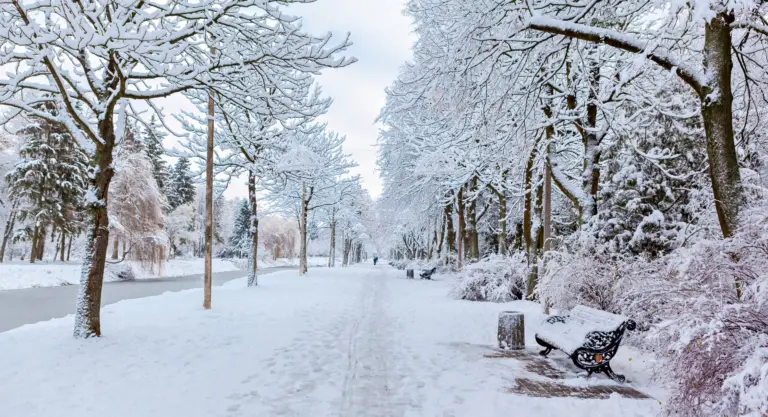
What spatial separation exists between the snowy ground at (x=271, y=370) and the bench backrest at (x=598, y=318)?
73 centimetres

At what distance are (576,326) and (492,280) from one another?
7.41 metres

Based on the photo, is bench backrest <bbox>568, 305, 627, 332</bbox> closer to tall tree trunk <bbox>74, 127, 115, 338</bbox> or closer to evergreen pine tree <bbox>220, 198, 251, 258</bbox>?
tall tree trunk <bbox>74, 127, 115, 338</bbox>

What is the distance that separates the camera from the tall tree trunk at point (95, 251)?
670cm

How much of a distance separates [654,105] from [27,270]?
2790cm

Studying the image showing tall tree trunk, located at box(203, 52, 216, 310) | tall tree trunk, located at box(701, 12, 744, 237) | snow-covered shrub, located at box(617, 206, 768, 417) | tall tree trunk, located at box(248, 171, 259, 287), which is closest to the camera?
snow-covered shrub, located at box(617, 206, 768, 417)

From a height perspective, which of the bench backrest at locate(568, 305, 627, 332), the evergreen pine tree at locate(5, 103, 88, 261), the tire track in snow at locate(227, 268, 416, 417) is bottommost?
the tire track in snow at locate(227, 268, 416, 417)

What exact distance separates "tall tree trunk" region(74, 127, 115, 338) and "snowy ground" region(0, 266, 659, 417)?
33 centimetres

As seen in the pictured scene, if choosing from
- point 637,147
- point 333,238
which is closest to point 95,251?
point 637,147

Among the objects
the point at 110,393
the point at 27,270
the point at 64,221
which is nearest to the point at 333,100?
the point at 110,393

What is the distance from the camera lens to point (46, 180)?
26.6 meters

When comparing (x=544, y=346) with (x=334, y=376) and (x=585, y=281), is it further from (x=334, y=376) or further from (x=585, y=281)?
(x=334, y=376)

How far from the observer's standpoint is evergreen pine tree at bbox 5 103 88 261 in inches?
1021

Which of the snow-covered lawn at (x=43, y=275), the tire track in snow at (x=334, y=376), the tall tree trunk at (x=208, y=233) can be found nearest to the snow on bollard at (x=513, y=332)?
the tire track in snow at (x=334, y=376)

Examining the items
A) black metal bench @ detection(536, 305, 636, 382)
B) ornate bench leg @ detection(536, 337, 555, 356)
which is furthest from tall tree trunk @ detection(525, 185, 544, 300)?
black metal bench @ detection(536, 305, 636, 382)
